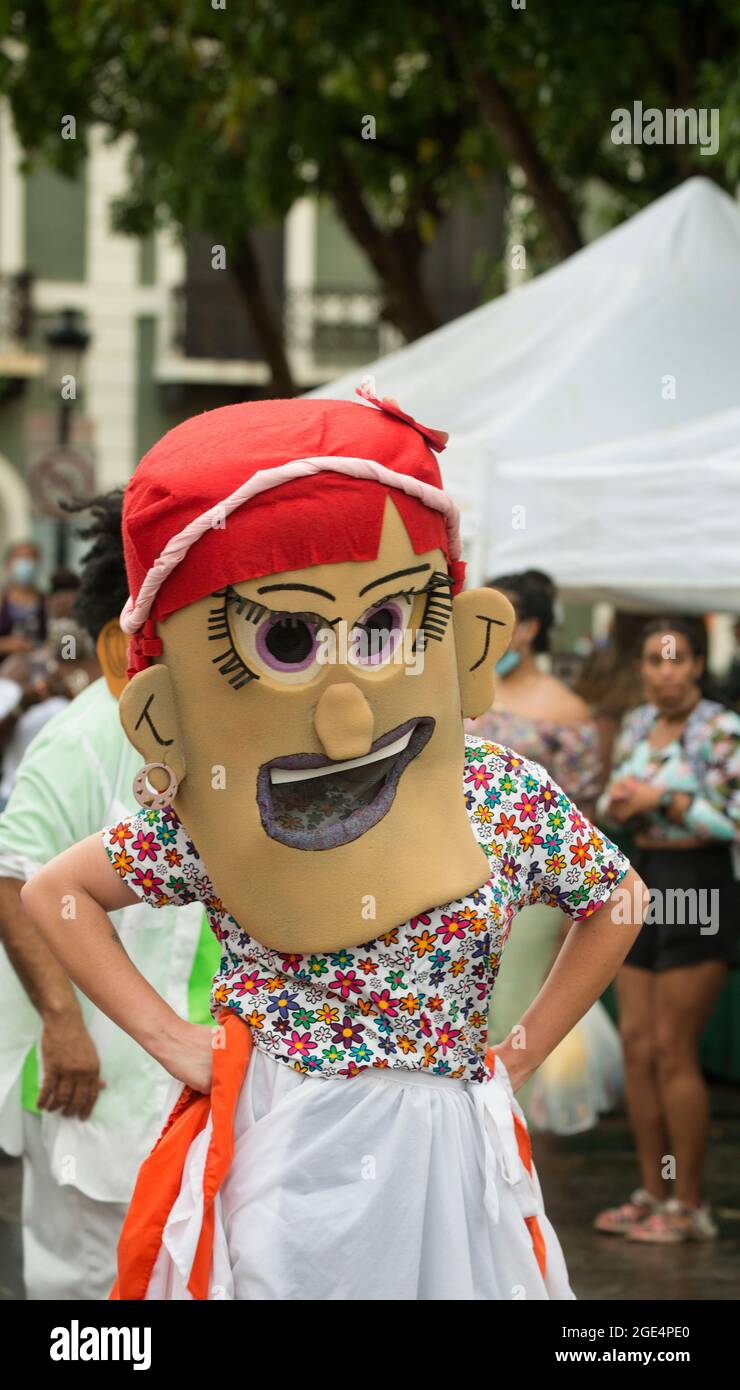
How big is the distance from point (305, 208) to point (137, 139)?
38.4 feet

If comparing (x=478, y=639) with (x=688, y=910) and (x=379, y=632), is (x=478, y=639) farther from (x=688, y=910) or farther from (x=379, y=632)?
(x=688, y=910)

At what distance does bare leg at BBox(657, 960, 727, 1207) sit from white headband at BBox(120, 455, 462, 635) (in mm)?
3610

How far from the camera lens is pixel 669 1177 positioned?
19.6 feet

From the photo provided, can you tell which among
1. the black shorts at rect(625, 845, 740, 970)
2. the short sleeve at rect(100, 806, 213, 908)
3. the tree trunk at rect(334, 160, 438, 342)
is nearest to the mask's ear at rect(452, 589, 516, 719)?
the short sleeve at rect(100, 806, 213, 908)

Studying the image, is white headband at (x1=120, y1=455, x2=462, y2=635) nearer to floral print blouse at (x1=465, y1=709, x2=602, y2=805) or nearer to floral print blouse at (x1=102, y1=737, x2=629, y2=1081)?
floral print blouse at (x1=102, y1=737, x2=629, y2=1081)

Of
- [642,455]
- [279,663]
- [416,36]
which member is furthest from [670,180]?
[279,663]

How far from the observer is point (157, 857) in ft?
9.72

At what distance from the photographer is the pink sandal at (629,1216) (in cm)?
612

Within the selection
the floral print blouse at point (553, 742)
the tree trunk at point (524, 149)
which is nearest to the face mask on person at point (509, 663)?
the floral print blouse at point (553, 742)

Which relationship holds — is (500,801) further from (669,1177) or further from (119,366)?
(119,366)

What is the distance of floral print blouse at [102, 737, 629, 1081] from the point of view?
283cm

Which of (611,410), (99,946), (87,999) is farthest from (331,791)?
(611,410)

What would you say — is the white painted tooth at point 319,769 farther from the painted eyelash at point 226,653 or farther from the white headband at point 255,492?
the white headband at point 255,492

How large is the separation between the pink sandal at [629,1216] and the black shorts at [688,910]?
2.33ft
